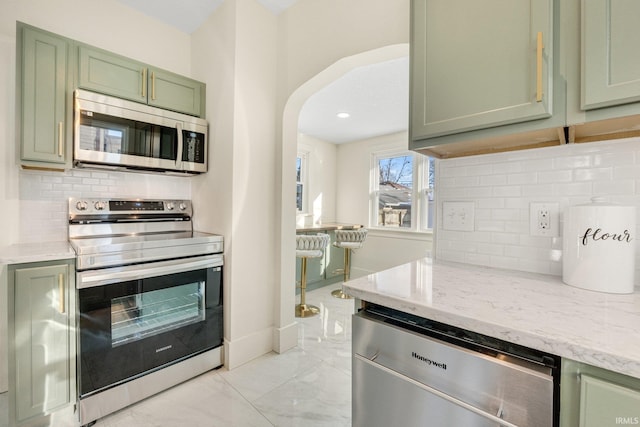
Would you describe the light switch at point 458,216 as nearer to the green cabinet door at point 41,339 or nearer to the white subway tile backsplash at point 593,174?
Answer: the white subway tile backsplash at point 593,174

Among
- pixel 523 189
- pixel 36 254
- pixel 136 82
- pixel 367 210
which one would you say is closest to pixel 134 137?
pixel 136 82

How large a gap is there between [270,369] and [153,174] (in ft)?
5.82

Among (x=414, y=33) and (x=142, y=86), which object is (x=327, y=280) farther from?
(x=414, y=33)

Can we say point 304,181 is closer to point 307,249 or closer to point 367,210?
point 367,210

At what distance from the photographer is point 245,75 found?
2105 mm

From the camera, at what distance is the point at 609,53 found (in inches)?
32.8

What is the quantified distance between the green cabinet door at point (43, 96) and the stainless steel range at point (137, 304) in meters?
0.44

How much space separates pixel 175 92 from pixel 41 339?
1.72m

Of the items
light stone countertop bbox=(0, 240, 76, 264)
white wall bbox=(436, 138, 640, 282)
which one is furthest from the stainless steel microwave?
white wall bbox=(436, 138, 640, 282)

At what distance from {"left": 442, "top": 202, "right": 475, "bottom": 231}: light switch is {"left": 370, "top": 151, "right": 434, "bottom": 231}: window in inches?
109

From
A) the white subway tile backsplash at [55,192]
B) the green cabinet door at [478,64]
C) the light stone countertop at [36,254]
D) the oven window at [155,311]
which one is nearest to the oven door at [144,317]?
the oven window at [155,311]

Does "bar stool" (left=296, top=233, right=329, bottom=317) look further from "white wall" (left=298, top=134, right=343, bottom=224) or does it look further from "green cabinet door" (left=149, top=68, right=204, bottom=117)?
"white wall" (left=298, top=134, right=343, bottom=224)

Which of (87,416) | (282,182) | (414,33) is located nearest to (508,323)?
(414,33)

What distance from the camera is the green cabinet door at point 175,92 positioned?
203 centimetres
